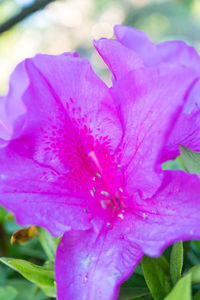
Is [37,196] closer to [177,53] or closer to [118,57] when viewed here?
[118,57]

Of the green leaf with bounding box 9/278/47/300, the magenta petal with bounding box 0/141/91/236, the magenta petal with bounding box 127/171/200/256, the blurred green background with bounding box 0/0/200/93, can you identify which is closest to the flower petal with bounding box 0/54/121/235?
the magenta petal with bounding box 0/141/91/236

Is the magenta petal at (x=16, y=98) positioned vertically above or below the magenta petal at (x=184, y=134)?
above

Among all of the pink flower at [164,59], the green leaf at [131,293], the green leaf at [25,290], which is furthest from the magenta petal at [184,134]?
the green leaf at [25,290]

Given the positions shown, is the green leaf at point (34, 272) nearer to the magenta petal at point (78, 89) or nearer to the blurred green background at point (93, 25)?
the magenta petal at point (78, 89)

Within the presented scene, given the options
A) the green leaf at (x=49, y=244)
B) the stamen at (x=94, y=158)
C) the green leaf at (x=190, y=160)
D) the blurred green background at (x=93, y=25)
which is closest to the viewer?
the green leaf at (x=190, y=160)

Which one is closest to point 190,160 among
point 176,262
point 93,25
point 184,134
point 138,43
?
point 184,134
